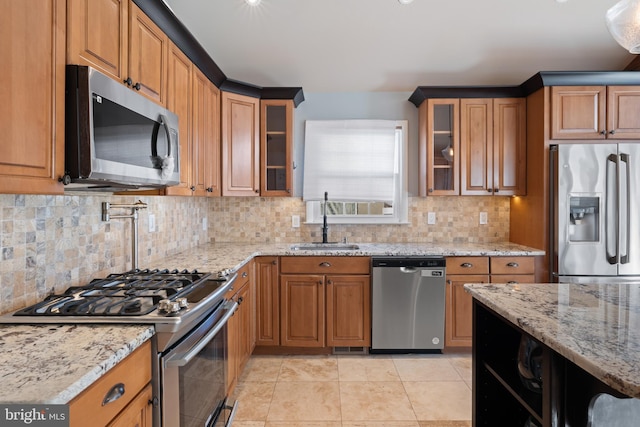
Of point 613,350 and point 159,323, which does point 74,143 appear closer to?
point 159,323

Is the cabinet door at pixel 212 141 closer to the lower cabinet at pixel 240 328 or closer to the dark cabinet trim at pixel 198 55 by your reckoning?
the dark cabinet trim at pixel 198 55

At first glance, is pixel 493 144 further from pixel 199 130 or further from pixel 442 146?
pixel 199 130

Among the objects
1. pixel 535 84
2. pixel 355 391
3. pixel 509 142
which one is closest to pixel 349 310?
pixel 355 391

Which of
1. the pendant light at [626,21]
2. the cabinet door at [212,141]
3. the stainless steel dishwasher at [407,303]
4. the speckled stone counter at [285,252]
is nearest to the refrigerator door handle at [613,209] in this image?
the speckled stone counter at [285,252]

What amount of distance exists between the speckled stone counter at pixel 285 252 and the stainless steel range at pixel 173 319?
392mm

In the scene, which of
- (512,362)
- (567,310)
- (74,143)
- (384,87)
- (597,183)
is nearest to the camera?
(74,143)

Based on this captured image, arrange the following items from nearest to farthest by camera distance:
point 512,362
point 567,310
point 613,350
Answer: point 613,350 → point 567,310 → point 512,362

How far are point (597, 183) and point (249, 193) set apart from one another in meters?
2.85

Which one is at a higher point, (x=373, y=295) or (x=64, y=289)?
(x=64, y=289)

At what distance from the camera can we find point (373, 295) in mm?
2881

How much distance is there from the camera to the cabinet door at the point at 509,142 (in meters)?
3.14

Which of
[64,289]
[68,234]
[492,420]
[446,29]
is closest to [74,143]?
[68,234]

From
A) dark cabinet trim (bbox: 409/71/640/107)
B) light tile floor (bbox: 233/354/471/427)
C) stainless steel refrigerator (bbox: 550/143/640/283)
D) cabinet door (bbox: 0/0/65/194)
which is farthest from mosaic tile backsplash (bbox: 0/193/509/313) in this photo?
light tile floor (bbox: 233/354/471/427)

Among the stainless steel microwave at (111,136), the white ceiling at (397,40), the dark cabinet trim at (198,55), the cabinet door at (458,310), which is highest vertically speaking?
the white ceiling at (397,40)
